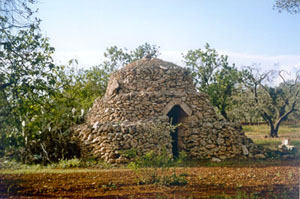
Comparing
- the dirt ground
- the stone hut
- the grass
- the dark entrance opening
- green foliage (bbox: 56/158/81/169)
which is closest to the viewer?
the dirt ground

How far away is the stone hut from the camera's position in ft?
28.3

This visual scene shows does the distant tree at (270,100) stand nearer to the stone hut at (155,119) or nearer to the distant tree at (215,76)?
the distant tree at (215,76)

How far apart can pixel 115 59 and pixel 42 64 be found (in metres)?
5.95

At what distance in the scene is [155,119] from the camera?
9.34 m

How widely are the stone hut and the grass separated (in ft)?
9.68

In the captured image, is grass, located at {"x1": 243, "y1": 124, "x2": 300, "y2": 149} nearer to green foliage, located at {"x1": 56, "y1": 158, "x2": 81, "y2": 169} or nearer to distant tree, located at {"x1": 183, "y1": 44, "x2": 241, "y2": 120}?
distant tree, located at {"x1": 183, "y1": 44, "x2": 241, "y2": 120}

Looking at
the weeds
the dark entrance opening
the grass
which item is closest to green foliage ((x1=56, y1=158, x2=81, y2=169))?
the weeds

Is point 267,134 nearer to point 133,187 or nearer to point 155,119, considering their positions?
point 155,119

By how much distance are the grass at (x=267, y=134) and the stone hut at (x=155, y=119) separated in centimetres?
295

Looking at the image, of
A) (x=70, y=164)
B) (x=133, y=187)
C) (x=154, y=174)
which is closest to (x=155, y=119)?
(x=70, y=164)

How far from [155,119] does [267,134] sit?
31.5ft

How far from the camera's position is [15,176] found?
5.78m

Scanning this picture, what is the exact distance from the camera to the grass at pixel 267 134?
12539 mm

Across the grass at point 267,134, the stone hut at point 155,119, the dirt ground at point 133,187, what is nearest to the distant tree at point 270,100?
the grass at point 267,134
